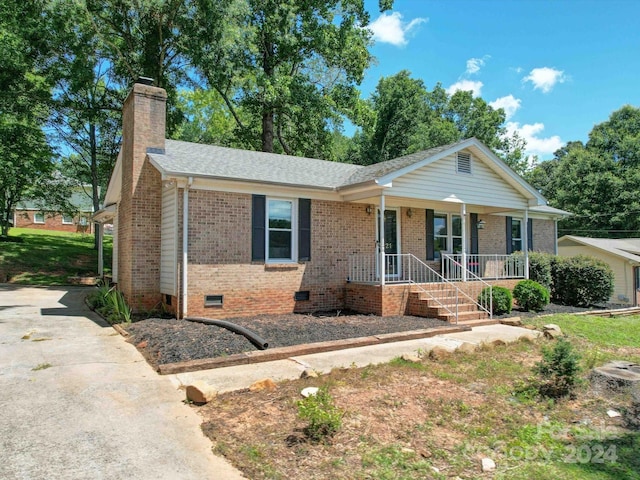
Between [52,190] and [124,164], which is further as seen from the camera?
[52,190]

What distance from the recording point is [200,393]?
16.0ft

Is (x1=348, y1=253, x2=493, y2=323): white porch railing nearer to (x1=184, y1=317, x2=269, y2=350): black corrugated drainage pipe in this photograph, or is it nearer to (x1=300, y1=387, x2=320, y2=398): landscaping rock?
(x1=184, y1=317, x2=269, y2=350): black corrugated drainage pipe

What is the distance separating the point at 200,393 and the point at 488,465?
3.15 metres

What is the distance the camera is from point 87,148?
25.9 m

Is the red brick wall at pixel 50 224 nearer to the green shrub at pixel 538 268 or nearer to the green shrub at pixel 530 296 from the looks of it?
the green shrub at pixel 538 268

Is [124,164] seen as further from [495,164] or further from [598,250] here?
[598,250]

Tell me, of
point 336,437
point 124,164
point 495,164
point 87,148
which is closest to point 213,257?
point 124,164

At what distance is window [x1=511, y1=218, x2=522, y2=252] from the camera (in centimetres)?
1688

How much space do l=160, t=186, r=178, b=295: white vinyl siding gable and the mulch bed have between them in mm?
1013

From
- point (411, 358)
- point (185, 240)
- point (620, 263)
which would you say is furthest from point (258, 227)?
point (620, 263)

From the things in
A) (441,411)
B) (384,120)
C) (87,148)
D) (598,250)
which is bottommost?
(441,411)

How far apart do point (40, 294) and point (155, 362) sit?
491 inches

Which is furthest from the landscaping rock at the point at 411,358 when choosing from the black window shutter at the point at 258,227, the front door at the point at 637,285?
the front door at the point at 637,285

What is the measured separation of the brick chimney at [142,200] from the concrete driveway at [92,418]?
259 centimetres
